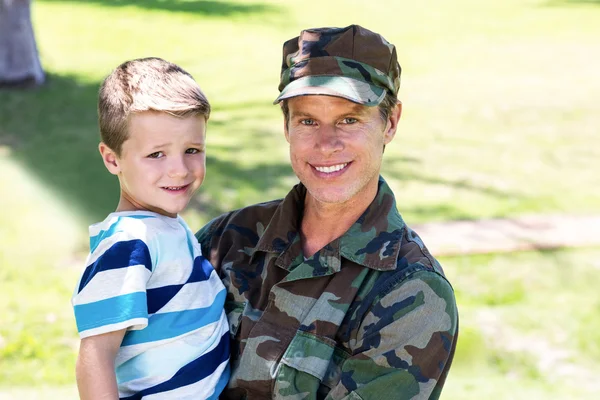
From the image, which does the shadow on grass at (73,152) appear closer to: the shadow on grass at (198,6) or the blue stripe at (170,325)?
the shadow on grass at (198,6)

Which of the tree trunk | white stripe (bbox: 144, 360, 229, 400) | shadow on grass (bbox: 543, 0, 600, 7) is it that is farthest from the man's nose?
shadow on grass (bbox: 543, 0, 600, 7)

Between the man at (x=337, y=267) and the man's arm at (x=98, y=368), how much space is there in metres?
0.44

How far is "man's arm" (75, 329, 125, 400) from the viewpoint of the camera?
2.27m

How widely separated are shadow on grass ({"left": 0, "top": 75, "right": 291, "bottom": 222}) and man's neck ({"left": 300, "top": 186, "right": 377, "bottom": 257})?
182 inches

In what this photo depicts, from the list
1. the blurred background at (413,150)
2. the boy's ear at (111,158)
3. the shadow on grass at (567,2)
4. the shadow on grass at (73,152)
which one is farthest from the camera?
the shadow on grass at (567,2)

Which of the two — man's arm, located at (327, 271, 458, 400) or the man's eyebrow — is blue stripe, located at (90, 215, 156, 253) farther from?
man's arm, located at (327, 271, 458, 400)

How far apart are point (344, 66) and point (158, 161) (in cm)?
59

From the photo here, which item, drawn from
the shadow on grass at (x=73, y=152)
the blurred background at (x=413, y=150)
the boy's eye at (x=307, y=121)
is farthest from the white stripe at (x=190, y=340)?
the shadow on grass at (x=73, y=152)

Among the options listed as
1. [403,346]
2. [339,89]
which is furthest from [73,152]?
[403,346]

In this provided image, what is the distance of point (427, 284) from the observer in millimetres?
2432

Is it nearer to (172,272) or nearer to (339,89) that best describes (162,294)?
(172,272)

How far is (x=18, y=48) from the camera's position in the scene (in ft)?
33.5

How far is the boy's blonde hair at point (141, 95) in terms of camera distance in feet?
8.09

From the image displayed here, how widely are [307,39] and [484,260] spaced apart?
4311 millimetres
